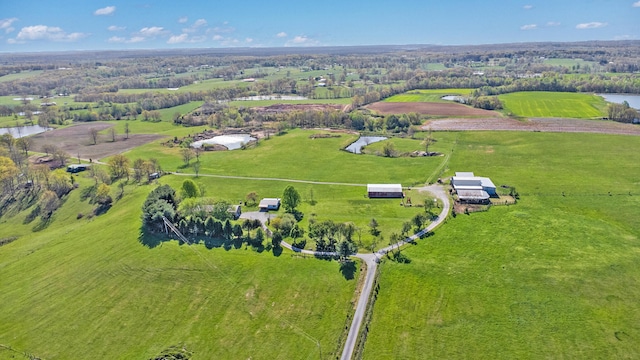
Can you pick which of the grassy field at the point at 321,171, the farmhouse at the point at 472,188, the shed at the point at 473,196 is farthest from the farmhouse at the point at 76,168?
the shed at the point at 473,196

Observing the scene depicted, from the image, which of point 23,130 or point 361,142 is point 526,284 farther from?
point 23,130

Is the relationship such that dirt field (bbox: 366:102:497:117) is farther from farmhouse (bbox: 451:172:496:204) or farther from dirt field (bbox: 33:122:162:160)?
dirt field (bbox: 33:122:162:160)

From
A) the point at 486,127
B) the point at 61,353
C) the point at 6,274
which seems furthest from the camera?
the point at 486,127

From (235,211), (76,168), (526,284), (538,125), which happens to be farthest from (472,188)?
(76,168)

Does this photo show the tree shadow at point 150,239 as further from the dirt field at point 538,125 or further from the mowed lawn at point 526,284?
the dirt field at point 538,125

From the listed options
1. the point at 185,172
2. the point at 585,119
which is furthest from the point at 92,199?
the point at 585,119

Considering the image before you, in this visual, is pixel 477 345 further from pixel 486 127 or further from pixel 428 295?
pixel 486 127

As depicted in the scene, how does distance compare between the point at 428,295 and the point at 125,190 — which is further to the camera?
the point at 125,190

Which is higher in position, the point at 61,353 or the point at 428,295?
the point at 428,295
